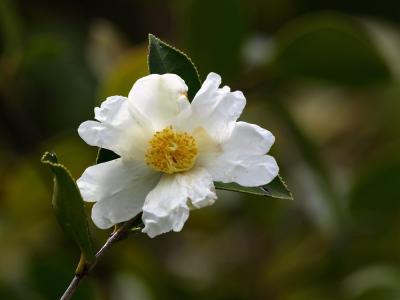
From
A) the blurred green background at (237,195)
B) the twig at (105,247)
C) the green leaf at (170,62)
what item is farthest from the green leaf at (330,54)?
the twig at (105,247)

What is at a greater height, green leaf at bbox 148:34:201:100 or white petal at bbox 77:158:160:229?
green leaf at bbox 148:34:201:100

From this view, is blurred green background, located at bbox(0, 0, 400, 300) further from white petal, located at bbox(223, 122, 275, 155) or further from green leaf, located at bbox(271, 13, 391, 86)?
white petal, located at bbox(223, 122, 275, 155)

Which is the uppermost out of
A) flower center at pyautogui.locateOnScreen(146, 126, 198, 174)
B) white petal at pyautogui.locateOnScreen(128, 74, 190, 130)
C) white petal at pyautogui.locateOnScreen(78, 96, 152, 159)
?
white petal at pyautogui.locateOnScreen(128, 74, 190, 130)

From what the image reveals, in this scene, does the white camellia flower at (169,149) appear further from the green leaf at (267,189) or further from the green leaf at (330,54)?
the green leaf at (330,54)

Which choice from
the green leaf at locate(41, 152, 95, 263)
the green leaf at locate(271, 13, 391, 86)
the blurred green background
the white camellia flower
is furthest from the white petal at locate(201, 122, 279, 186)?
the green leaf at locate(271, 13, 391, 86)

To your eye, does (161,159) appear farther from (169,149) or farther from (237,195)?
(237,195)

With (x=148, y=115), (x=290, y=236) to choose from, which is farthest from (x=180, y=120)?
(x=290, y=236)
